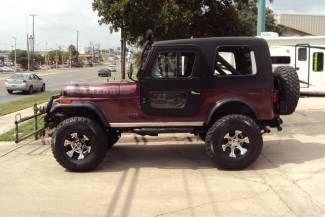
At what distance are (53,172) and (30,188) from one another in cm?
111

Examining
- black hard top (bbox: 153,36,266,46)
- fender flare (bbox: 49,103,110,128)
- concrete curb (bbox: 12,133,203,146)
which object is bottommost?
concrete curb (bbox: 12,133,203,146)

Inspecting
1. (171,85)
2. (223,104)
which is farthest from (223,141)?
(171,85)

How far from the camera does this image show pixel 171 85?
29.8 ft

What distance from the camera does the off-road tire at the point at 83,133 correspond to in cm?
905

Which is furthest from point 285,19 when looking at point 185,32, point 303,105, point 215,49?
point 215,49

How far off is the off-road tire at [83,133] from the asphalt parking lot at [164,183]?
0.55ft

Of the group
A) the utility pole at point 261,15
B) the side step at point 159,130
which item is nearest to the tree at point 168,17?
the side step at point 159,130

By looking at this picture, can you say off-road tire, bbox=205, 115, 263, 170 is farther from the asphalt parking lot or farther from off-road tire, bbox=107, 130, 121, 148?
off-road tire, bbox=107, 130, 121, 148

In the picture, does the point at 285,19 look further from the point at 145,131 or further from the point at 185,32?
the point at 145,131

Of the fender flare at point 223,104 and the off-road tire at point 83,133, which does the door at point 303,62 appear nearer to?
the fender flare at point 223,104

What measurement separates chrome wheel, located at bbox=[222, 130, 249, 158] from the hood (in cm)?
172

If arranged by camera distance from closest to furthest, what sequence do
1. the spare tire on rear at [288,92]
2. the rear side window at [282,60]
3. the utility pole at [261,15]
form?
the spare tire on rear at [288,92] < the utility pole at [261,15] < the rear side window at [282,60]

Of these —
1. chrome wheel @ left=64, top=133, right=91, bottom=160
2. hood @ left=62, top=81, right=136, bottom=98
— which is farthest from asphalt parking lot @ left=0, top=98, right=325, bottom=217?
hood @ left=62, top=81, right=136, bottom=98

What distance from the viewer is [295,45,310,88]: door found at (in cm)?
2403
